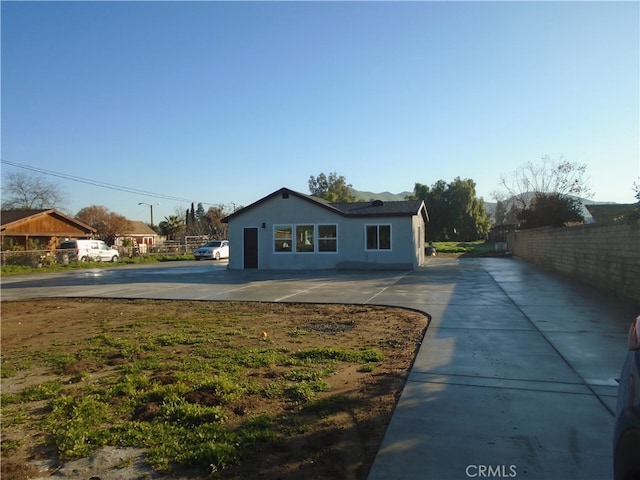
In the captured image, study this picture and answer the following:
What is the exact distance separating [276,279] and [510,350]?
13023 mm

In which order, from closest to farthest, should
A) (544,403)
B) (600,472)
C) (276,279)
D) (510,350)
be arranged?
(600,472), (544,403), (510,350), (276,279)

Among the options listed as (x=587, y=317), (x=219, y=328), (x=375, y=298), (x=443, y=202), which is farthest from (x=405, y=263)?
(x=443, y=202)

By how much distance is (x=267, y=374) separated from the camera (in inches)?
211

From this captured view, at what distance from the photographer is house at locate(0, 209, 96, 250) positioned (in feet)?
121

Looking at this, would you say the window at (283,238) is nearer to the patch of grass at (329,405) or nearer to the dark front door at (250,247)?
the dark front door at (250,247)

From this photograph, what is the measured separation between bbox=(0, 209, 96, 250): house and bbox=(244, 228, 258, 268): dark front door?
22.1 m

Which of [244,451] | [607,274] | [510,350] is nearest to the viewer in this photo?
[244,451]

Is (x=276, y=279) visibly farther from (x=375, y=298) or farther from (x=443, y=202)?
(x=443, y=202)

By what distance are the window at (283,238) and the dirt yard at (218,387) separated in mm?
13610

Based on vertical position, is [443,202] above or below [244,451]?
above

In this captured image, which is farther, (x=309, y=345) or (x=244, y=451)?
(x=309, y=345)

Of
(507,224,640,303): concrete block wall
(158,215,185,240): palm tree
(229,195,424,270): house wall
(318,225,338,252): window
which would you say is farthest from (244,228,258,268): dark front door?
(158,215,185,240): palm tree

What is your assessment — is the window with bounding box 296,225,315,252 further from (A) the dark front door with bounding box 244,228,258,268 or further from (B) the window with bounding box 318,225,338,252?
(A) the dark front door with bounding box 244,228,258,268
